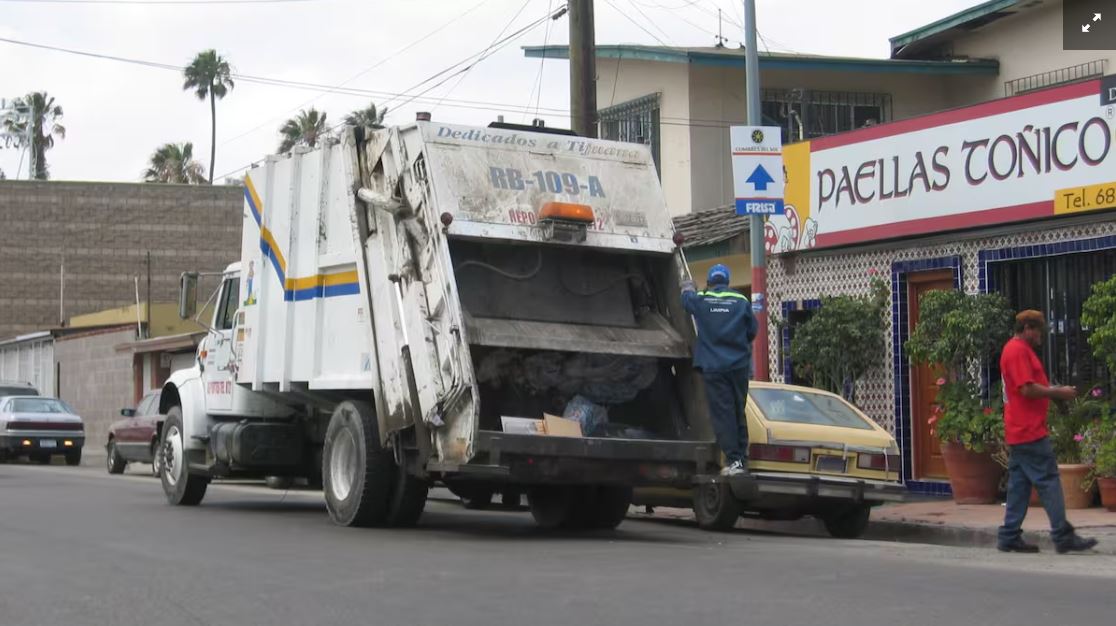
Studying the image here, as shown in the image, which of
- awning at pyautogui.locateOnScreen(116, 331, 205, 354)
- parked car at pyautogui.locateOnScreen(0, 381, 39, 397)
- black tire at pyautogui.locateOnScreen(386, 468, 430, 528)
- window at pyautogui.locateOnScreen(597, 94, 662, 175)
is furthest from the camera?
parked car at pyautogui.locateOnScreen(0, 381, 39, 397)

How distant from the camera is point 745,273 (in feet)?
69.7

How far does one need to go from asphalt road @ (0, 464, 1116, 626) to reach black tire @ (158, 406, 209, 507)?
2.39 meters

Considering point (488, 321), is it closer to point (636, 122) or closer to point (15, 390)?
point (636, 122)

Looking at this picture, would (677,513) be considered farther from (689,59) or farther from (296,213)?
(689,59)

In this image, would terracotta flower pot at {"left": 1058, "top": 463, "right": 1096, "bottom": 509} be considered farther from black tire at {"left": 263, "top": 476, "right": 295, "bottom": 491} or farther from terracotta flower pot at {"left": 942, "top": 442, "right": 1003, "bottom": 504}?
black tire at {"left": 263, "top": 476, "right": 295, "bottom": 491}

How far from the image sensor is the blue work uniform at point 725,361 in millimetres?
12391

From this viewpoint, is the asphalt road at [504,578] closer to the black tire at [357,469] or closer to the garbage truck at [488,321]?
the black tire at [357,469]

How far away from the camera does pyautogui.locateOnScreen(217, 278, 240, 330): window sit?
1569cm

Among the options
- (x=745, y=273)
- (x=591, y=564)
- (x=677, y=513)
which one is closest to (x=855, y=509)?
(x=677, y=513)

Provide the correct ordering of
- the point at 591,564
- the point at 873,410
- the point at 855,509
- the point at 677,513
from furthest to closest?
the point at 873,410
the point at 677,513
the point at 855,509
the point at 591,564

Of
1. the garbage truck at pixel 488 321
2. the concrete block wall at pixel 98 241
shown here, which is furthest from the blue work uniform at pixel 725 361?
the concrete block wall at pixel 98 241

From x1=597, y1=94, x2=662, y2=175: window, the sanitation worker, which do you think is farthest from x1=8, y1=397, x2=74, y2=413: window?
the sanitation worker

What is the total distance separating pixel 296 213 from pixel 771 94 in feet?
42.5

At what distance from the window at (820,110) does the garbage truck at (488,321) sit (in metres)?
12.3
